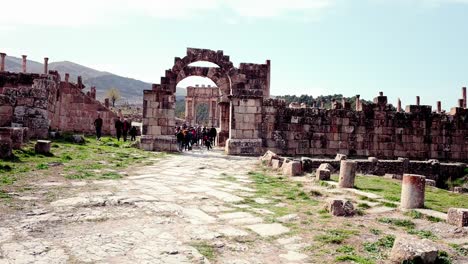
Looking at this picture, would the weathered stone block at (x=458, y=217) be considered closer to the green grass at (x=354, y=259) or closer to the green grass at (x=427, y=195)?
the green grass at (x=427, y=195)

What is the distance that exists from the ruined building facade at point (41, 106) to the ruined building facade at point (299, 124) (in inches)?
153

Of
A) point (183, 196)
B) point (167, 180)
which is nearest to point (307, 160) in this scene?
point (167, 180)

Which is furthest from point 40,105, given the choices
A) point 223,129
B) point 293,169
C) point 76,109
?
point 223,129

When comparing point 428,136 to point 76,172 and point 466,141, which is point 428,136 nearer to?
point 466,141

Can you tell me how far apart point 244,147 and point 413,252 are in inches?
516

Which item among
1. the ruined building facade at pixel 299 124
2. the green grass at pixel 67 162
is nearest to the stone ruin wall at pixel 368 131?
the ruined building facade at pixel 299 124

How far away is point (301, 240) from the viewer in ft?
17.2

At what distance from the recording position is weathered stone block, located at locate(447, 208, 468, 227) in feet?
19.3

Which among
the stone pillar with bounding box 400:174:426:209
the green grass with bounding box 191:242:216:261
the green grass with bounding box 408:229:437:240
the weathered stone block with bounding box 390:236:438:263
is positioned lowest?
the green grass with bounding box 191:242:216:261

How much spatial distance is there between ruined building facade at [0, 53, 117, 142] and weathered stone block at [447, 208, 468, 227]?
13.7 meters

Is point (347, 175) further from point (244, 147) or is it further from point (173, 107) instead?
point (173, 107)

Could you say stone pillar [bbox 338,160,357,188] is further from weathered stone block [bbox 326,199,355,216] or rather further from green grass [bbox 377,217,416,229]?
green grass [bbox 377,217,416,229]

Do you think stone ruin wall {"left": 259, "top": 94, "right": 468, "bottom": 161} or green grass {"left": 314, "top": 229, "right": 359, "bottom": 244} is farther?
stone ruin wall {"left": 259, "top": 94, "right": 468, "bottom": 161}

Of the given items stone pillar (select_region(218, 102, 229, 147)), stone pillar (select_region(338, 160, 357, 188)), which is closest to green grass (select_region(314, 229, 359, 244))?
stone pillar (select_region(338, 160, 357, 188))
